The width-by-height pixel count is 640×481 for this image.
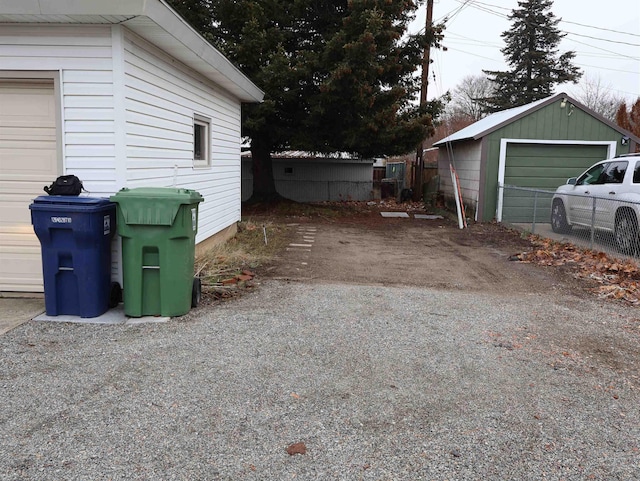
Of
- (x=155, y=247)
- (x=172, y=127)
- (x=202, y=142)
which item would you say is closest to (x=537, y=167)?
(x=202, y=142)

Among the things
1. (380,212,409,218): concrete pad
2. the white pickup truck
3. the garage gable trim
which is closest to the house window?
the white pickup truck

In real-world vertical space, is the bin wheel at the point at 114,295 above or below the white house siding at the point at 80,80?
below

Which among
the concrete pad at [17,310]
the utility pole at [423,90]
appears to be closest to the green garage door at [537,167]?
the utility pole at [423,90]

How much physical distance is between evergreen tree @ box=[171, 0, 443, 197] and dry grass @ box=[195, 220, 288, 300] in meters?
4.46

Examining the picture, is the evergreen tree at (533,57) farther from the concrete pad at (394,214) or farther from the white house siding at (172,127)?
the white house siding at (172,127)

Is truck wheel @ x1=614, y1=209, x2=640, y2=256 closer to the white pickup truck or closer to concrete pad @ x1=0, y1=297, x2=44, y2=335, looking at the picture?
the white pickup truck

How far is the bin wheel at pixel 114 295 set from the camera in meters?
5.38

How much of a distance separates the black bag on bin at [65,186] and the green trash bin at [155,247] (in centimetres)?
42

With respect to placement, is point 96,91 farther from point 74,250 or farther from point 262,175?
point 262,175

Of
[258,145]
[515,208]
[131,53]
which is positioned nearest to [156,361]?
[131,53]

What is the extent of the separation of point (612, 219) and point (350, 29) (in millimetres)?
8230

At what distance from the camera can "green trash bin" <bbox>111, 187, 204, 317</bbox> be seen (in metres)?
4.90

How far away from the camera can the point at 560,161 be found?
537 inches

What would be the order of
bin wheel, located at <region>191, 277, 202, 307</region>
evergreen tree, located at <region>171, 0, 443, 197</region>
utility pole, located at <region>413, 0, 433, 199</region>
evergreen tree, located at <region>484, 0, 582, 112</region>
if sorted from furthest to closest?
evergreen tree, located at <region>484, 0, 582, 112</region> → utility pole, located at <region>413, 0, 433, 199</region> → evergreen tree, located at <region>171, 0, 443, 197</region> → bin wheel, located at <region>191, 277, 202, 307</region>
